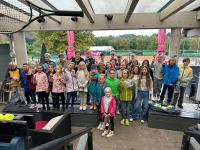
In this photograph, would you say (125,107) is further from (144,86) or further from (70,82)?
(70,82)

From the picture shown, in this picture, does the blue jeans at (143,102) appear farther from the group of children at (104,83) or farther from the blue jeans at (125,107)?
the blue jeans at (125,107)

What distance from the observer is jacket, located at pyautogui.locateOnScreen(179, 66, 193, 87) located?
13.6 feet

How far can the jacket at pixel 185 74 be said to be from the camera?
4156 millimetres

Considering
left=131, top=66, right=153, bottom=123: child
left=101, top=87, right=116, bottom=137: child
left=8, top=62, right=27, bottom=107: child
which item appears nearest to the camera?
left=101, top=87, right=116, bottom=137: child

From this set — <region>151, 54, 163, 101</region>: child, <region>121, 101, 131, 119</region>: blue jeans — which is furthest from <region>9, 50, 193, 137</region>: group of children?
<region>151, 54, 163, 101</region>: child

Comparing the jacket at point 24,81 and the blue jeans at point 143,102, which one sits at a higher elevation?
the jacket at point 24,81

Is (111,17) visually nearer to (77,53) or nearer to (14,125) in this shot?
(77,53)

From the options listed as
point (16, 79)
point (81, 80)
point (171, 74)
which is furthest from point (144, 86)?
point (16, 79)

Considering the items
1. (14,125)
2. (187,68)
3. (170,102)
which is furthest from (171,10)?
(14,125)

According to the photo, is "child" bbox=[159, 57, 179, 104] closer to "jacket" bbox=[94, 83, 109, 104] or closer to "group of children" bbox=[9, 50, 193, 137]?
"group of children" bbox=[9, 50, 193, 137]

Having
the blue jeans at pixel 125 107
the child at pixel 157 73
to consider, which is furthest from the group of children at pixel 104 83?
the child at pixel 157 73

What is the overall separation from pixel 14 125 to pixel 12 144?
170mm

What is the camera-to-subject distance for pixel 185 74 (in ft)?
13.8

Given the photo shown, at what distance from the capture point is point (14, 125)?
1.27 m
